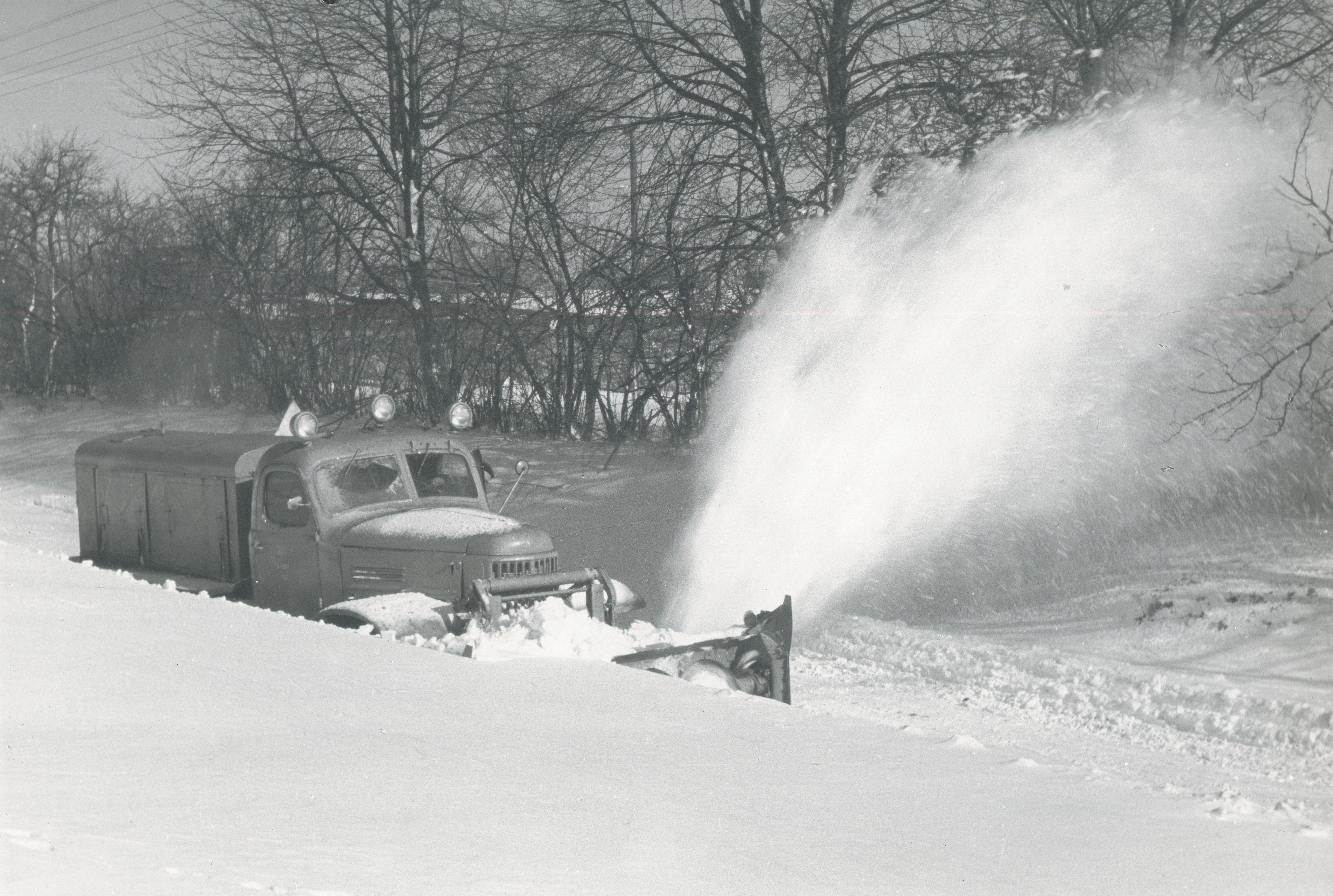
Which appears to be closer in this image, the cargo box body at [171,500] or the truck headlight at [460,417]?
the cargo box body at [171,500]

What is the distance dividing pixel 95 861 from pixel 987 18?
583 inches

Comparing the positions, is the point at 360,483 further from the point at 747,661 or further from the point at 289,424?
the point at 747,661

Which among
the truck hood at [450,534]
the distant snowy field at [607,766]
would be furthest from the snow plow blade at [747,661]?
the truck hood at [450,534]

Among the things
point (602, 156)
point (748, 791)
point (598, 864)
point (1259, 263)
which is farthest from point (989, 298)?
point (598, 864)

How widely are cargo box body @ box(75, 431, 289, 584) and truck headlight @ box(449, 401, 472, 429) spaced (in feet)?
4.03

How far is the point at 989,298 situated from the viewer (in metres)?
Result: 13.2

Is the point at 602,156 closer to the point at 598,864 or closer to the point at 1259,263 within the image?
the point at 1259,263

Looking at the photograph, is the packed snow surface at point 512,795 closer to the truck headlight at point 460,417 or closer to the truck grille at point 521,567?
the truck grille at point 521,567

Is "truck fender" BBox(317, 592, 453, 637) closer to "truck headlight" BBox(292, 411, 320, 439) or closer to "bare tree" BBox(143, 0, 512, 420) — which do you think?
"truck headlight" BBox(292, 411, 320, 439)

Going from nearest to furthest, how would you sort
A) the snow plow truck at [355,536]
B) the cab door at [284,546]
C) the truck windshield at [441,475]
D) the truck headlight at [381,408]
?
1. the snow plow truck at [355,536]
2. the cab door at [284,546]
3. the truck windshield at [441,475]
4. the truck headlight at [381,408]

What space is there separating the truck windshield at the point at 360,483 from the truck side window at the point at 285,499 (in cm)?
13

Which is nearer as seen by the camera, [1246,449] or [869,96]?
[1246,449]

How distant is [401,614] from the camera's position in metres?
7.93

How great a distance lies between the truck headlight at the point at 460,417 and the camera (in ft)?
32.6
